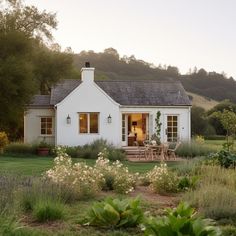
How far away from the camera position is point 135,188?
514 inches

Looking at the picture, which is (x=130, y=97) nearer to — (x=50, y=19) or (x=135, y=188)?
(x=50, y=19)

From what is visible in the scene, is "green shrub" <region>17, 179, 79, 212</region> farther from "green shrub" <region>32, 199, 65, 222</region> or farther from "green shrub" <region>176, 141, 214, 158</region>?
"green shrub" <region>176, 141, 214, 158</region>

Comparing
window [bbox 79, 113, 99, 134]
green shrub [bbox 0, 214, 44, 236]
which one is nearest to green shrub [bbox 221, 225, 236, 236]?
green shrub [bbox 0, 214, 44, 236]

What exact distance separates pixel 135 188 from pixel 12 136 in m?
23.5

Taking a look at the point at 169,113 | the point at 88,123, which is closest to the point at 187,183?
the point at 88,123

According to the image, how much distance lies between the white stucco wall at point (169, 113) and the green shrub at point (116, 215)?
22337 millimetres

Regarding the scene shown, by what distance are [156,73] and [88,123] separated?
144ft

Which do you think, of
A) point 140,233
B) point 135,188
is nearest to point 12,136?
point 135,188

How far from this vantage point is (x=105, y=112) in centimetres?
2992

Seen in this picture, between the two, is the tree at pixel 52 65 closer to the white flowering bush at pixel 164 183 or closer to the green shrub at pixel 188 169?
the green shrub at pixel 188 169

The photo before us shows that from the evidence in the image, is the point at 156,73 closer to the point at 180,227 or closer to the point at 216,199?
the point at 216,199

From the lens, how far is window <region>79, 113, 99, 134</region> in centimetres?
3000

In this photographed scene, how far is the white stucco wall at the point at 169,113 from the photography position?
3073 cm

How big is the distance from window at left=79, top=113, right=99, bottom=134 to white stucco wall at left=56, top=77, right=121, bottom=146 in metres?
0.34
